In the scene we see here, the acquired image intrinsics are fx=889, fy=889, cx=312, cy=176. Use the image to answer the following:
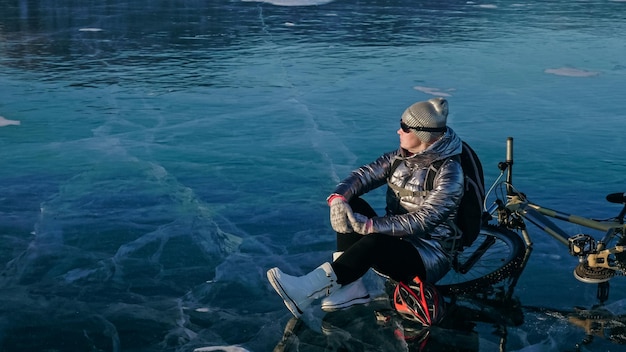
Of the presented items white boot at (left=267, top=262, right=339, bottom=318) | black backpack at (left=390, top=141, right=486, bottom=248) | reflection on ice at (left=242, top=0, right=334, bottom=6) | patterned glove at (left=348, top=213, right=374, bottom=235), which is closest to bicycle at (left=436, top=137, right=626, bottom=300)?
black backpack at (left=390, top=141, right=486, bottom=248)

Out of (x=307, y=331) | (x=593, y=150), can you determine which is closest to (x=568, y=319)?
(x=307, y=331)

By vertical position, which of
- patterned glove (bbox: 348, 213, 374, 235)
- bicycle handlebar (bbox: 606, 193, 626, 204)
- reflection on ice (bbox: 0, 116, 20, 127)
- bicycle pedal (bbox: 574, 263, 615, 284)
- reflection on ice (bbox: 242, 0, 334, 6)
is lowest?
reflection on ice (bbox: 0, 116, 20, 127)

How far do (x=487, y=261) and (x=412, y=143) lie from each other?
1.20 m

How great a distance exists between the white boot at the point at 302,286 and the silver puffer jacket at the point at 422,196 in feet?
1.44

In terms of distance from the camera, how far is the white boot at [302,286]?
5410 millimetres

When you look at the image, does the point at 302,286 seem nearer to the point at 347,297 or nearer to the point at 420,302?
the point at 347,297

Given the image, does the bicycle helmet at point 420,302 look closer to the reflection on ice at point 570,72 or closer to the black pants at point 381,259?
the black pants at point 381,259

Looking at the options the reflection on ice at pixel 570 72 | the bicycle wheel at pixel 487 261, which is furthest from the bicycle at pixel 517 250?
the reflection on ice at pixel 570 72

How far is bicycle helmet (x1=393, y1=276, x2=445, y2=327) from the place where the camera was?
5.46m

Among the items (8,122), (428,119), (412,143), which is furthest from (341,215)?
(8,122)

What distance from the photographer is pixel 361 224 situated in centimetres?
548

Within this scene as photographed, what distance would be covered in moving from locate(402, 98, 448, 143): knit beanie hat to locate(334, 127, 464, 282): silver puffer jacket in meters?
0.07

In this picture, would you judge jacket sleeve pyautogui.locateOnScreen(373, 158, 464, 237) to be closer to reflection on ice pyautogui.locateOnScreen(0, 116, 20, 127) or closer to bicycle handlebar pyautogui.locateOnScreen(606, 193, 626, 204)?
bicycle handlebar pyautogui.locateOnScreen(606, 193, 626, 204)

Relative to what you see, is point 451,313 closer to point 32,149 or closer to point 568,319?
point 568,319
